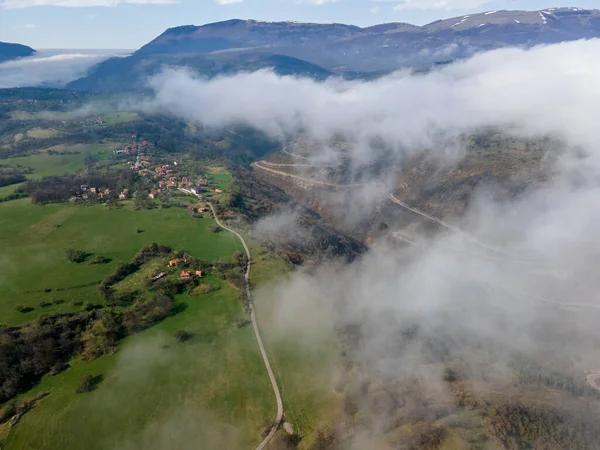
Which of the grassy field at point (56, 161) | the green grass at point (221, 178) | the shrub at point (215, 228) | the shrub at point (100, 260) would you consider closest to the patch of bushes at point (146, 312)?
the shrub at point (100, 260)

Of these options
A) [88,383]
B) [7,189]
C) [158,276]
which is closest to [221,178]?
[7,189]

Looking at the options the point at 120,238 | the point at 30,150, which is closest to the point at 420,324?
the point at 120,238

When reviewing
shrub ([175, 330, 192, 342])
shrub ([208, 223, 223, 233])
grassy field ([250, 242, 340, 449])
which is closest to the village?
shrub ([208, 223, 223, 233])

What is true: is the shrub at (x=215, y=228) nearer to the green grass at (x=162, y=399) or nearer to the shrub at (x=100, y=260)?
the shrub at (x=100, y=260)

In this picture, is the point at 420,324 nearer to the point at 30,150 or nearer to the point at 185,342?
the point at 185,342

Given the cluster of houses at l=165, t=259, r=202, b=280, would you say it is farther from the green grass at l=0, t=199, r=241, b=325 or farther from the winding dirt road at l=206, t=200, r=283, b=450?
the winding dirt road at l=206, t=200, r=283, b=450

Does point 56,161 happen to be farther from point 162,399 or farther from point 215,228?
point 162,399
